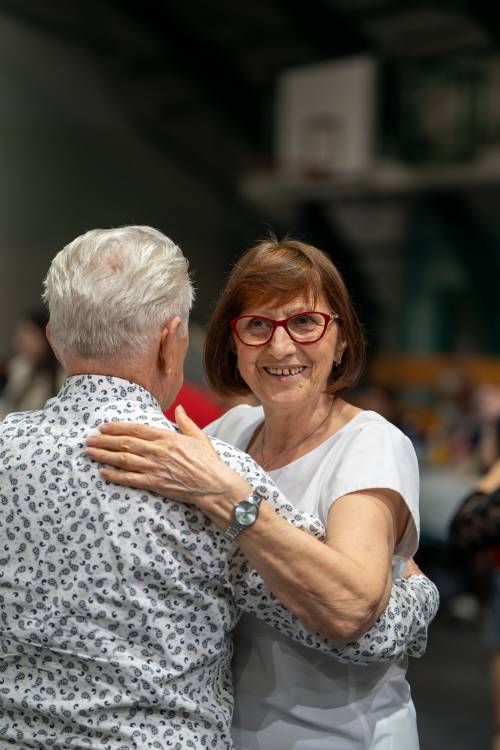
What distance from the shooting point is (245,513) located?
4.05 ft

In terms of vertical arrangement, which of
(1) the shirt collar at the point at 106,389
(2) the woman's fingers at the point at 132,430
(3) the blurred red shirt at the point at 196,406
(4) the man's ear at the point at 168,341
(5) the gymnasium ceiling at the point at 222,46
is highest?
(5) the gymnasium ceiling at the point at 222,46

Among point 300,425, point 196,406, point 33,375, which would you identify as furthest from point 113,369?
point 33,375

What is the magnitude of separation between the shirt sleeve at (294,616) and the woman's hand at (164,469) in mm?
63

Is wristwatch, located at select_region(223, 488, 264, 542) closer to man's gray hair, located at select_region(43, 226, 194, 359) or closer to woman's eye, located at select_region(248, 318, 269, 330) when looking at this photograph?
man's gray hair, located at select_region(43, 226, 194, 359)

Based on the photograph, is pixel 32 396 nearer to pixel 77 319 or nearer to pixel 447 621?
pixel 447 621

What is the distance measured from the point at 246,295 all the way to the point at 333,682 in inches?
27.2

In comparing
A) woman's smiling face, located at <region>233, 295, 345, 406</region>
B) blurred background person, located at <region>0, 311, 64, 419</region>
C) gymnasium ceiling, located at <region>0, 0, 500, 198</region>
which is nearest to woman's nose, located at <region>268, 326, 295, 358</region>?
woman's smiling face, located at <region>233, 295, 345, 406</region>

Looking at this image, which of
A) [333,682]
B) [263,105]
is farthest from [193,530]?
[263,105]

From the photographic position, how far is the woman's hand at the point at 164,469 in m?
1.23

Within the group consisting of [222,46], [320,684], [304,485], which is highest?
[222,46]

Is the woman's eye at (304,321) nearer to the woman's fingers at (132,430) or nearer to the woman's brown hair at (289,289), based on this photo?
the woman's brown hair at (289,289)

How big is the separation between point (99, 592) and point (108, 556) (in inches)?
2.1

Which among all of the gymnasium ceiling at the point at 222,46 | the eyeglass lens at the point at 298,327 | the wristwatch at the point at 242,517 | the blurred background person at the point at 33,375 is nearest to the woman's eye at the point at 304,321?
the eyeglass lens at the point at 298,327

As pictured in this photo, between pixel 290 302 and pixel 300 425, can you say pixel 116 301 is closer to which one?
pixel 290 302
